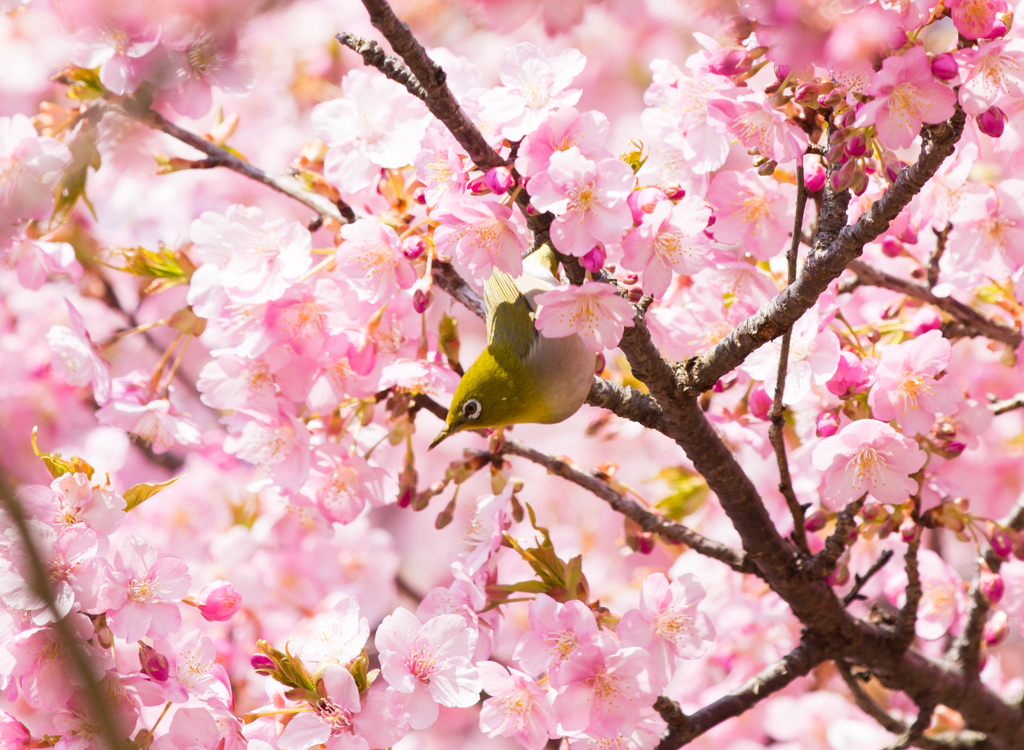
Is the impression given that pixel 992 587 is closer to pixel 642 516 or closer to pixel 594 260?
pixel 642 516

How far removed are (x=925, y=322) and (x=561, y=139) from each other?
865 millimetres

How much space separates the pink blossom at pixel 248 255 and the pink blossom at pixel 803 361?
2.63 ft

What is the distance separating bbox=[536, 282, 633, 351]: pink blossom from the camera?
1.03 meters

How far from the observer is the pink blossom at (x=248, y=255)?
142 centimetres

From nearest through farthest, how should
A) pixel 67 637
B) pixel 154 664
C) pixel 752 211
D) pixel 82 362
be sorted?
pixel 67 637
pixel 154 664
pixel 752 211
pixel 82 362

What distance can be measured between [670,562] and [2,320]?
8.12 feet

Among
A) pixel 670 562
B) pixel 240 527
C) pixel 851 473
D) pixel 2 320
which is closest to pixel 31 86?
pixel 240 527

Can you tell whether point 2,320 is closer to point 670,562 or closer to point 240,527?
point 240,527

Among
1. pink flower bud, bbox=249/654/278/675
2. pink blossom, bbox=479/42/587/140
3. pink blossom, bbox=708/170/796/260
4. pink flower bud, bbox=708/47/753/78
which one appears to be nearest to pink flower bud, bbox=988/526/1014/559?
pink blossom, bbox=708/170/796/260

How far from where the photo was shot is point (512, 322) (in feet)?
4.08

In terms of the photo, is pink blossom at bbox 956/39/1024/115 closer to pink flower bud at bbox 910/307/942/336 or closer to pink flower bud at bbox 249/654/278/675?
pink flower bud at bbox 910/307/942/336

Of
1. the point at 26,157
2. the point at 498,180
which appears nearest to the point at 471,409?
the point at 498,180

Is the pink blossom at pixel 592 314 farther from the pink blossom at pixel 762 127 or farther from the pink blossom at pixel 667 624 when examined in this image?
the pink blossom at pixel 667 624

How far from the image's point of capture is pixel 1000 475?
237 centimetres
